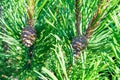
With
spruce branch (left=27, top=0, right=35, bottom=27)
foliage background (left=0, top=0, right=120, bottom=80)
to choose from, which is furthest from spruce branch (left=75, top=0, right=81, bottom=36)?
spruce branch (left=27, top=0, right=35, bottom=27)

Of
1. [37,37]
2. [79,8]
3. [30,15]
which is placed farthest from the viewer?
[37,37]

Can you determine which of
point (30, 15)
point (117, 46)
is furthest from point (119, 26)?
point (30, 15)

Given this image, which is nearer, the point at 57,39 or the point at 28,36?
the point at 57,39

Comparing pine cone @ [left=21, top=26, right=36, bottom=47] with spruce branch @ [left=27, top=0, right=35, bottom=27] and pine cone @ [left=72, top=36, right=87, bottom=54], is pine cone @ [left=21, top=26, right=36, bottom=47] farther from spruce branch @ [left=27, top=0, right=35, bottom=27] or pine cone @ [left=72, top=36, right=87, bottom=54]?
pine cone @ [left=72, top=36, right=87, bottom=54]

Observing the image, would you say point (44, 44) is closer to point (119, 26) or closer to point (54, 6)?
point (54, 6)

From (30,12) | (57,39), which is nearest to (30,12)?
(30,12)

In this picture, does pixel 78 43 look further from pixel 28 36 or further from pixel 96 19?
pixel 28 36
